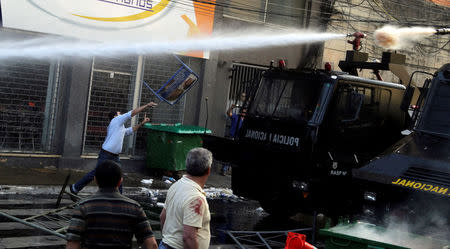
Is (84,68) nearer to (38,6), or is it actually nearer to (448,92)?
(38,6)

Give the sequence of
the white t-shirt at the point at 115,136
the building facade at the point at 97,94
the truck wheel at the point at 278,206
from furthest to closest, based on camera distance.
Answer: the building facade at the point at 97,94 < the white t-shirt at the point at 115,136 < the truck wheel at the point at 278,206

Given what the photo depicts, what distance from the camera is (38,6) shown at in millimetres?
13898

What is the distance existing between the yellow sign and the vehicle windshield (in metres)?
2.88

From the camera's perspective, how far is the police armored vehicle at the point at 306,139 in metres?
10.7

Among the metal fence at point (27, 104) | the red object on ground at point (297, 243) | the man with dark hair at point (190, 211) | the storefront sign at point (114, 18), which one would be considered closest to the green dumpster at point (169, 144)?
the storefront sign at point (114, 18)

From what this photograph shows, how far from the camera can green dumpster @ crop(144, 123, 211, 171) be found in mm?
15477

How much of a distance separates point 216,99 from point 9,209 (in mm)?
8883

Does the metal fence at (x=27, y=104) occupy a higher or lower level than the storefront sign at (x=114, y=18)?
lower

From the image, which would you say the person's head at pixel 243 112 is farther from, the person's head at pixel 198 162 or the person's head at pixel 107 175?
the person's head at pixel 107 175

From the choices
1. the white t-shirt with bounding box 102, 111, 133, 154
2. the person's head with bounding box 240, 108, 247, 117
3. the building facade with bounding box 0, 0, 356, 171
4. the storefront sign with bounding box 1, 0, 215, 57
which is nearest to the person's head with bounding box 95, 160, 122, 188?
the white t-shirt with bounding box 102, 111, 133, 154

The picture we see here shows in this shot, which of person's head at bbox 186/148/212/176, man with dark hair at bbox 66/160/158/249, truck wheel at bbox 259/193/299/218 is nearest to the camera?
man with dark hair at bbox 66/160/158/249

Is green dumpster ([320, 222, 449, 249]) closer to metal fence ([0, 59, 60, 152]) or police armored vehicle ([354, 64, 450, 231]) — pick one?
police armored vehicle ([354, 64, 450, 231])

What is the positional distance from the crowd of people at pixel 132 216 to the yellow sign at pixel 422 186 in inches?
156

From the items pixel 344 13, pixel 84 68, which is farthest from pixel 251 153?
pixel 344 13
